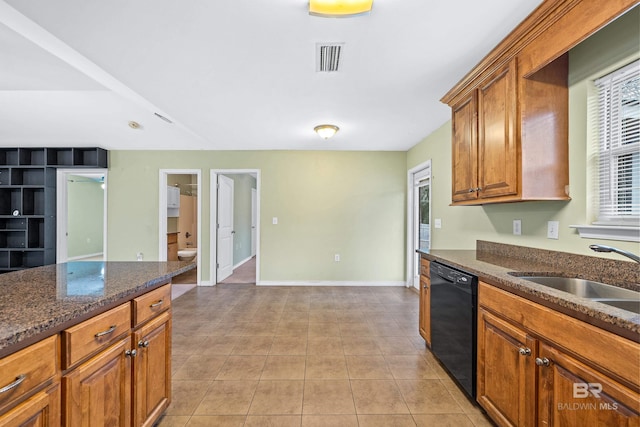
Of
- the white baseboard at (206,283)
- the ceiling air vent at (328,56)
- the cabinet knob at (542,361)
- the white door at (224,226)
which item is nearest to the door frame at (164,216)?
the white baseboard at (206,283)

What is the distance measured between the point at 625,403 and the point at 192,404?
2171 mm

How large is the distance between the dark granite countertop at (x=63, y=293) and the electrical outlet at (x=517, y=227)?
8.01 feet

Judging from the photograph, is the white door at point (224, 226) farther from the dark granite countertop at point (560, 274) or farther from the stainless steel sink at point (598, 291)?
the stainless steel sink at point (598, 291)

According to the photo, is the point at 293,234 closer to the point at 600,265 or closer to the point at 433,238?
the point at 433,238

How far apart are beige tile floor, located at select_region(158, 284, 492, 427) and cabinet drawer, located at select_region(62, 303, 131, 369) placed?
0.88 meters

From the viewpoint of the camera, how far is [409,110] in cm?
310

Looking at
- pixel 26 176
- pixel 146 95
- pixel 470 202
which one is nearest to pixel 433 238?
pixel 470 202

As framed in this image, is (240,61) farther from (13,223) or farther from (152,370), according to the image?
(13,223)

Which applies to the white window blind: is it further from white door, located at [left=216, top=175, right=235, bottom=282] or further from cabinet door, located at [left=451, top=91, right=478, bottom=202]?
white door, located at [left=216, top=175, right=235, bottom=282]

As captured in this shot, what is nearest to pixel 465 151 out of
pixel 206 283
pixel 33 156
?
pixel 206 283

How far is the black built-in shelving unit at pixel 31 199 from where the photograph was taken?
4.73m

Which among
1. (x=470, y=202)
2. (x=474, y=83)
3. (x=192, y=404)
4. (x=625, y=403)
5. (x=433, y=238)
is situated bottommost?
(x=192, y=404)

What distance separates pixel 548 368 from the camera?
122cm

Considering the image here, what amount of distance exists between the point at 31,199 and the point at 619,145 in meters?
7.36
